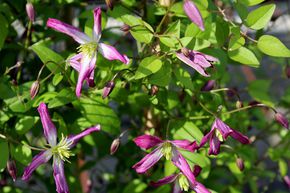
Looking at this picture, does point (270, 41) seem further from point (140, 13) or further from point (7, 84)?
point (7, 84)

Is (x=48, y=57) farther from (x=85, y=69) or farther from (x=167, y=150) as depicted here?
(x=167, y=150)

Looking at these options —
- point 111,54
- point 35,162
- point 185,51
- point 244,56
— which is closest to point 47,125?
point 35,162

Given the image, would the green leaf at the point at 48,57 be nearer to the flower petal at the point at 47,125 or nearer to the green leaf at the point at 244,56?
the flower petal at the point at 47,125

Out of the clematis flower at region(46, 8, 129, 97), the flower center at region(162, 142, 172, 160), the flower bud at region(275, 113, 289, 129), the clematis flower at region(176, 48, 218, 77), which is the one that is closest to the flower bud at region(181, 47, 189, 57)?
the clematis flower at region(176, 48, 218, 77)

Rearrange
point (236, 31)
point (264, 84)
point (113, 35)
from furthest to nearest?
point (113, 35) < point (264, 84) < point (236, 31)

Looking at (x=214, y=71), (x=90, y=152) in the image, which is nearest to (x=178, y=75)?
(x=214, y=71)

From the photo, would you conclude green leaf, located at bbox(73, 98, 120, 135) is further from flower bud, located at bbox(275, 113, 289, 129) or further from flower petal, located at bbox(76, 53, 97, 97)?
flower bud, located at bbox(275, 113, 289, 129)
